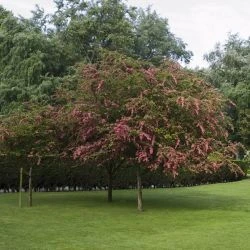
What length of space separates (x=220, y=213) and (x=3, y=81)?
15139mm

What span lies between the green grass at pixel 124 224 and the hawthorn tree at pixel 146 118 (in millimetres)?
1253

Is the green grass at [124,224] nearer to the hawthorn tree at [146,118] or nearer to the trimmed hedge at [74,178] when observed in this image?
the hawthorn tree at [146,118]

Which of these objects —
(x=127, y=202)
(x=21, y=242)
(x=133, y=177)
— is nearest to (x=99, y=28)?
(x=133, y=177)

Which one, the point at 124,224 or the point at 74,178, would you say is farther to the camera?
the point at 74,178

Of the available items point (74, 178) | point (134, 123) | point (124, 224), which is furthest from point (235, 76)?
point (124, 224)

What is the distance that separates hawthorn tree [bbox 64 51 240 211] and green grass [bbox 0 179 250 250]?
125 centimetres

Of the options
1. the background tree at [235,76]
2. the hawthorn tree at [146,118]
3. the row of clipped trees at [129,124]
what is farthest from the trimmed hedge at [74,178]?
the background tree at [235,76]

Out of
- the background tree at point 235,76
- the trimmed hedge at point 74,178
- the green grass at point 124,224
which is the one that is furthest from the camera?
the background tree at point 235,76

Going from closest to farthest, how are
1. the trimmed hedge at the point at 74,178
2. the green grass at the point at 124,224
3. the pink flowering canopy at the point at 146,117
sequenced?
the green grass at the point at 124,224, the pink flowering canopy at the point at 146,117, the trimmed hedge at the point at 74,178

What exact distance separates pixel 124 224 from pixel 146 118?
2.93 m

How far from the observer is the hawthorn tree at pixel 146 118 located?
1284 centimetres

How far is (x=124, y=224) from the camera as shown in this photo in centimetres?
1109

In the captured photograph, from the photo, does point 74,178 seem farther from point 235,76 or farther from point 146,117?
point 235,76

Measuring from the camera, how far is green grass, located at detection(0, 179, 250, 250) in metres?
8.73
